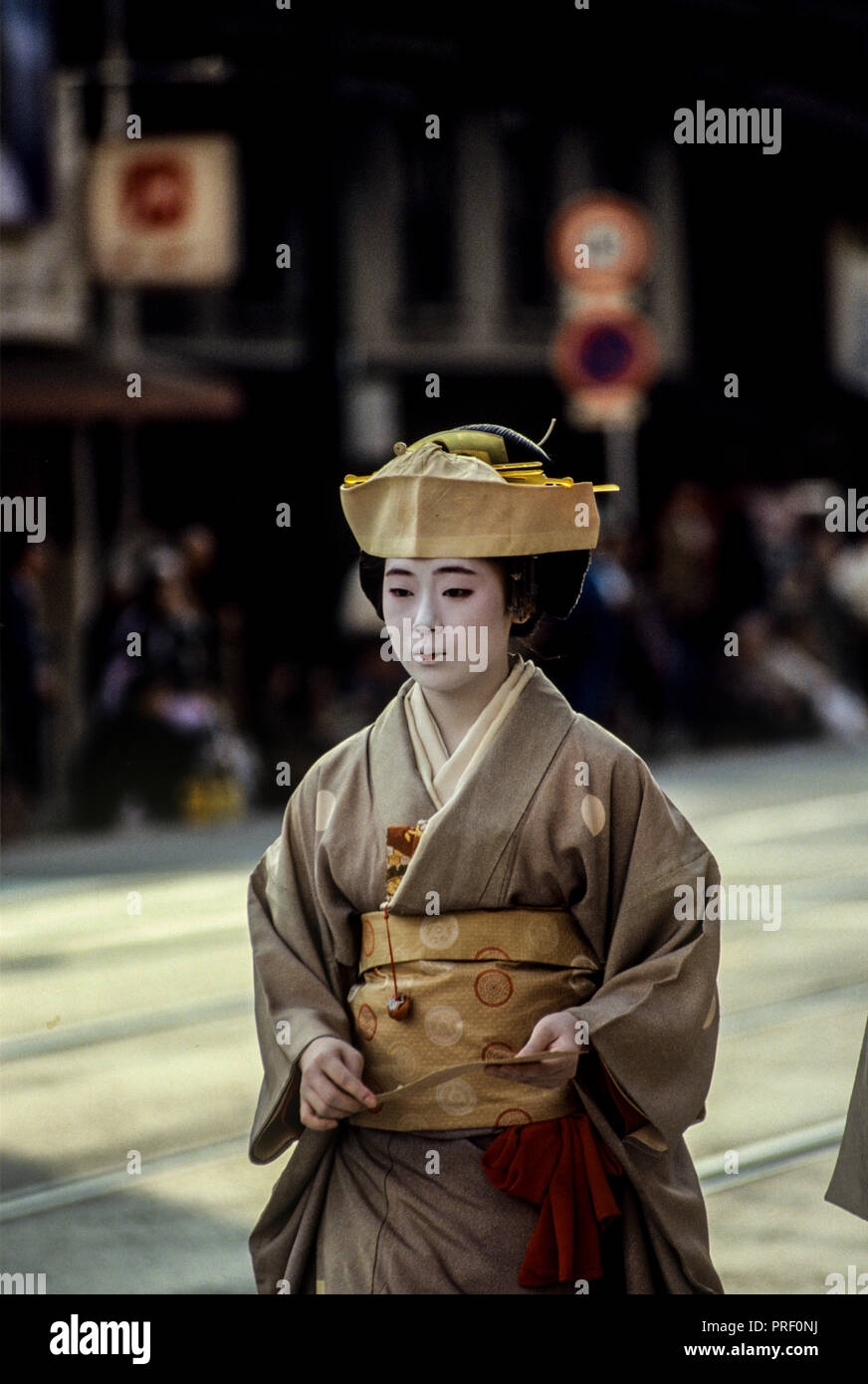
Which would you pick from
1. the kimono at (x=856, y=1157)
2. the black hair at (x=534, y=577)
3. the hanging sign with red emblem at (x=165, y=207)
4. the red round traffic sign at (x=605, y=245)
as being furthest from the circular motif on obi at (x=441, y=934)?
the hanging sign with red emblem at (x=165, y=207)

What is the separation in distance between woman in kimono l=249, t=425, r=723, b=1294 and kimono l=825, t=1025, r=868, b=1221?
29cm

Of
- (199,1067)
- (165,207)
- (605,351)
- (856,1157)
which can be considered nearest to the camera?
(856,1157)

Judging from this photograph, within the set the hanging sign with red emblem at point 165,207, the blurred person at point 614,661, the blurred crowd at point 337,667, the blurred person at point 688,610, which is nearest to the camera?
the blurred person at point 614,661

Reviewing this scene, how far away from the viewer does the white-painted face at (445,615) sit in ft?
9.36

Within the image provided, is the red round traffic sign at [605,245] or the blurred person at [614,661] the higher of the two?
the red round traffic sign at [605,245]

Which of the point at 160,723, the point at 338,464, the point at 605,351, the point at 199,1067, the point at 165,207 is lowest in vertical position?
the point at 199,1067

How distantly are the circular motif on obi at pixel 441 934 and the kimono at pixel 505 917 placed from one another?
0.01 metres

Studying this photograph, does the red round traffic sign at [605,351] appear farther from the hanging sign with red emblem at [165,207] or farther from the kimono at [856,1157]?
the kimono at [856,1157]

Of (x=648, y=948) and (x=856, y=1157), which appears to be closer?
(x=648, y=948)

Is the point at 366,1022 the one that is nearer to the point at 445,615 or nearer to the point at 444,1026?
the point at 444,1026

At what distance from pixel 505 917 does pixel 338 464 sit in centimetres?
1033

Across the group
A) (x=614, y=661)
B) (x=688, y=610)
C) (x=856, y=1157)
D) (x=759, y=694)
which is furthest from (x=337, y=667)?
(x=856, y=1157)

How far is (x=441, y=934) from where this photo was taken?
→ 2850 millimetres
